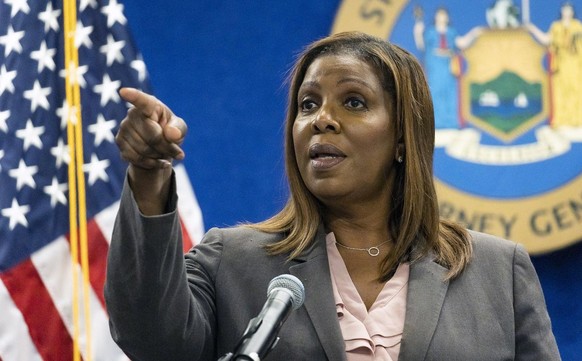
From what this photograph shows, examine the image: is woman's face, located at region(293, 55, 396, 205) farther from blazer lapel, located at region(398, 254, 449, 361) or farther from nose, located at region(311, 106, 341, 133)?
blazer lapel, located at region(398, 254, 449, 361)

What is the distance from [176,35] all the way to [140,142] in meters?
2.21

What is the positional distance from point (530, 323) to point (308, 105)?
23.5 inches

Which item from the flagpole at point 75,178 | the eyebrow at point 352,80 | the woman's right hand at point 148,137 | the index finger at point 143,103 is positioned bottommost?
the flagpole at point 75,178

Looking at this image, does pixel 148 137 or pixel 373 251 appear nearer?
pixel 148 137

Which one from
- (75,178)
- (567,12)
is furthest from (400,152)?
(567,12)

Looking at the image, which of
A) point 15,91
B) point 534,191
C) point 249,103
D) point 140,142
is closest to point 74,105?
point 15,91

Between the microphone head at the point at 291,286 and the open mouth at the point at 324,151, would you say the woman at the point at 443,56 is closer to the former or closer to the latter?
the open mouth at the point at 324,151

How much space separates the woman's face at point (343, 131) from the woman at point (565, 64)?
1477mm

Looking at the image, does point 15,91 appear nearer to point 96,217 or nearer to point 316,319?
point 96,217

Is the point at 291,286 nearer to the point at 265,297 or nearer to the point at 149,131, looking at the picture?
the point at 149,131

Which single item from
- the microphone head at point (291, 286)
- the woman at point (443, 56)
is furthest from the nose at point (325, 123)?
the woman at point (443, 56)

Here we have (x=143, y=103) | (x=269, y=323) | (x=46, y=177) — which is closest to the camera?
(x=269, y=323)

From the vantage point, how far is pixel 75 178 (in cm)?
312

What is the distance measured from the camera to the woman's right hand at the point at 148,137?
1413mm
